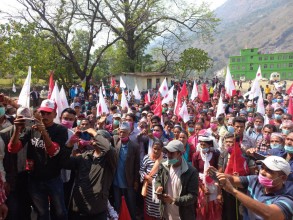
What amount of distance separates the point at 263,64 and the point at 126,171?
77.8m

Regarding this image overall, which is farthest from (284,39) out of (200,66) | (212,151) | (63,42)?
(212,151)

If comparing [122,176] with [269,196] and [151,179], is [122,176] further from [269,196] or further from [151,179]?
[269,196]

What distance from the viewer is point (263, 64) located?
2990 inches

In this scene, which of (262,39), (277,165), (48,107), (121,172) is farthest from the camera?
(262,39)

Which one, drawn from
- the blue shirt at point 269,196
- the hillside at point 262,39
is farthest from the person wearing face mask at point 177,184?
the hillside at point 262,39

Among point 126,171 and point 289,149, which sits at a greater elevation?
point 289,149

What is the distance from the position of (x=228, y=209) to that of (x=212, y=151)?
0.82 m

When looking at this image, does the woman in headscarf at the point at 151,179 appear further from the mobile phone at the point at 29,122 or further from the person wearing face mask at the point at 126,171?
the mobile phone at the point at 29,122

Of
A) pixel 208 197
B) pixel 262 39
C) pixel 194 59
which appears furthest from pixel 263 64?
pixel 262 39

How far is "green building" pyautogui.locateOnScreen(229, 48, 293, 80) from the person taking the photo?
7425 centimetres

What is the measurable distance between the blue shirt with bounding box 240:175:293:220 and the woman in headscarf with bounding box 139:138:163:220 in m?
1.36

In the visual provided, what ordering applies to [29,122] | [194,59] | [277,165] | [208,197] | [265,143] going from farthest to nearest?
[194,59] → [265,143] → [208,197] → [29,122] → [277,165]

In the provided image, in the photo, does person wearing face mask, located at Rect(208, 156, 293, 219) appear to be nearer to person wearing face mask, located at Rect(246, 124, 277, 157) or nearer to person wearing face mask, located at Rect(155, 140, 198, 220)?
person wearing face mask, located at Rect(155, 140, 198, 220)

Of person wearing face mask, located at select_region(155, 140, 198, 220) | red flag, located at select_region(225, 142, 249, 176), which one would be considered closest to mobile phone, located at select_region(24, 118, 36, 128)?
person wearing face mask, located at select_region(155, 140, 198, 220)
